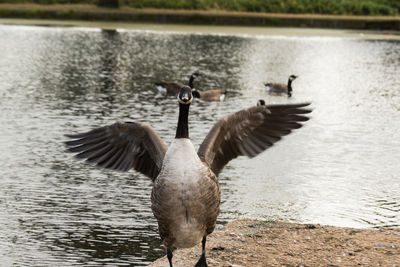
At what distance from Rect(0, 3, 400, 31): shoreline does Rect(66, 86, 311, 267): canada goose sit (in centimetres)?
3530

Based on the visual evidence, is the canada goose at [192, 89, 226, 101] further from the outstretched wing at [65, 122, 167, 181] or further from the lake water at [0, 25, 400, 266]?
the outstretched wing at [65, 122, 167, 181]

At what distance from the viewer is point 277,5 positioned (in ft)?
155

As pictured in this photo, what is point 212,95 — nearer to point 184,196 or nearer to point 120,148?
point 120,148

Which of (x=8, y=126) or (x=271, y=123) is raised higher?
(x=271, y=123)

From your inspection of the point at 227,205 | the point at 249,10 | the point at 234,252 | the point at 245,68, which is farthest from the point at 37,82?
the point at 249,10

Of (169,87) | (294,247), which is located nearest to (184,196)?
(294,247)

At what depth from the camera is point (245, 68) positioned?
26.7 meters

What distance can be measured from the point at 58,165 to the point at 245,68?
50.6ft

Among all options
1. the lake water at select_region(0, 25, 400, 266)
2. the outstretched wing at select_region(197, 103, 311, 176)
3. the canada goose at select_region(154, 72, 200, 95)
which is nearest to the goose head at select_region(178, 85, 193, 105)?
the outstretched wing at select_region(197, 103, 311, 176)

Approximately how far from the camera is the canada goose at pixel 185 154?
5996 millimetres

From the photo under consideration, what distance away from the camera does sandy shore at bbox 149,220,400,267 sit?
7109 mm

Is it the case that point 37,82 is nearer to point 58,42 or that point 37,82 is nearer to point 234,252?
point 58,42

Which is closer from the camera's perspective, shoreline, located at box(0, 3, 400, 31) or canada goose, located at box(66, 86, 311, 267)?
canada goose, located at box(66, 86, 311, 267)

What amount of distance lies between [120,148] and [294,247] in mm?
2159
